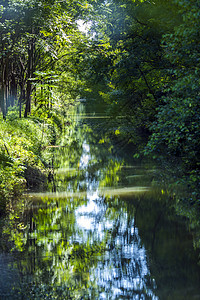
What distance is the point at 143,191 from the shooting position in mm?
13211

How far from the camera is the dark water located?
663 centimetres

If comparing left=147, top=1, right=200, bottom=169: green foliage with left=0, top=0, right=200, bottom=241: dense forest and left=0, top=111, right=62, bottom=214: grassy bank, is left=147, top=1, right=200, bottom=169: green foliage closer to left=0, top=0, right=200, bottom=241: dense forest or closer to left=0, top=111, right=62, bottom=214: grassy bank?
left=0, top=0, right=200, bottom=241: dense forest

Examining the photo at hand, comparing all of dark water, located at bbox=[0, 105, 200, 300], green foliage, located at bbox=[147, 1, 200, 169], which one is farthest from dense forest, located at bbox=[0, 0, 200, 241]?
dark water, located at bbox=[0, 105, 200, 300]


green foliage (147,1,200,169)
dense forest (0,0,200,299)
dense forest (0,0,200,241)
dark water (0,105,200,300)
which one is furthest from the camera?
dense forest (0,0,200,241)

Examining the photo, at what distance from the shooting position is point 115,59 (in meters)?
21.1

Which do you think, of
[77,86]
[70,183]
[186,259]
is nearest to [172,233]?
[186,259]

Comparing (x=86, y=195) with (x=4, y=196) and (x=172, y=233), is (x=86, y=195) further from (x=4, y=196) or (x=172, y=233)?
(x=172, y=233)

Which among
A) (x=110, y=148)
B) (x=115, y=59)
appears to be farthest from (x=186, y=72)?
(x=110, y=148)

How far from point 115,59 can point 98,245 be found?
14087 millimetres

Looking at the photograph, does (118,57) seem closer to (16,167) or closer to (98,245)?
(16,167)

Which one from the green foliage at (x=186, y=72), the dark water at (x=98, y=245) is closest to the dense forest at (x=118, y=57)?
the green foliage at (x=186, y=72)

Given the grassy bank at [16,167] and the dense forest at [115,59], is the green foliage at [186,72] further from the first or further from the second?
the grassy bank at [16,167]

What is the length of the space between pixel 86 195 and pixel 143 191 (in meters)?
1.87

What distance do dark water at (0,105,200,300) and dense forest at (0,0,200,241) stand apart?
1175 millimetres
